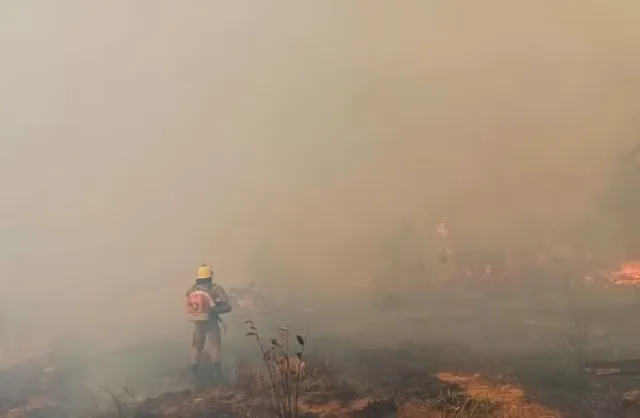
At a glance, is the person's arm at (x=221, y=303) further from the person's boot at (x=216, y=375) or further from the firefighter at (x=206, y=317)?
the person's boot at (x=216, y=375)

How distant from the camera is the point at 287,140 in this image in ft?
13.3

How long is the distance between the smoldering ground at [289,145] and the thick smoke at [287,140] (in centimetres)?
1

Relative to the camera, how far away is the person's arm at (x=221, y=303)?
3.90 metres

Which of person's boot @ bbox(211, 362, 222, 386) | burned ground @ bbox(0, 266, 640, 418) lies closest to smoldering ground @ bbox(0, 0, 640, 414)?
burned ground @ bbox(0, 266, 640, 418)

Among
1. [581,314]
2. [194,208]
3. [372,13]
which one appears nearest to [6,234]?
[194,208]

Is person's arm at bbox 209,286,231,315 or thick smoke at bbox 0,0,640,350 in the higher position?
thick smoke at bbox 0,0,640,350

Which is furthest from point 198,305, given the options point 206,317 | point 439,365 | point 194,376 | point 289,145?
point 439,365

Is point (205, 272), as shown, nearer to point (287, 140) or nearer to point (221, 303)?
point (221, 303)

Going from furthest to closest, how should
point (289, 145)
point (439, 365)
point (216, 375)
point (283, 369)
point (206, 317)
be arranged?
point (289, 145) < point (206, 317) < point (216, 375) < point (283, 369) < point (439, 365)

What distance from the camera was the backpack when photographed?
389 cm

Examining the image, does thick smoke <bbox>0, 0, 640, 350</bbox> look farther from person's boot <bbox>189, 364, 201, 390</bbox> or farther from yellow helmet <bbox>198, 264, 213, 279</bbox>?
person's boot <bbox>189, 364, 201, 390</bbox>

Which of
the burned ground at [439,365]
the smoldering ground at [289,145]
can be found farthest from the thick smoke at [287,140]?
the burned ground at [439,365]

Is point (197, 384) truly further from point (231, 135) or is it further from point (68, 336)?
point (231, 135)

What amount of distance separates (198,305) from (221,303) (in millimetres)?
135
